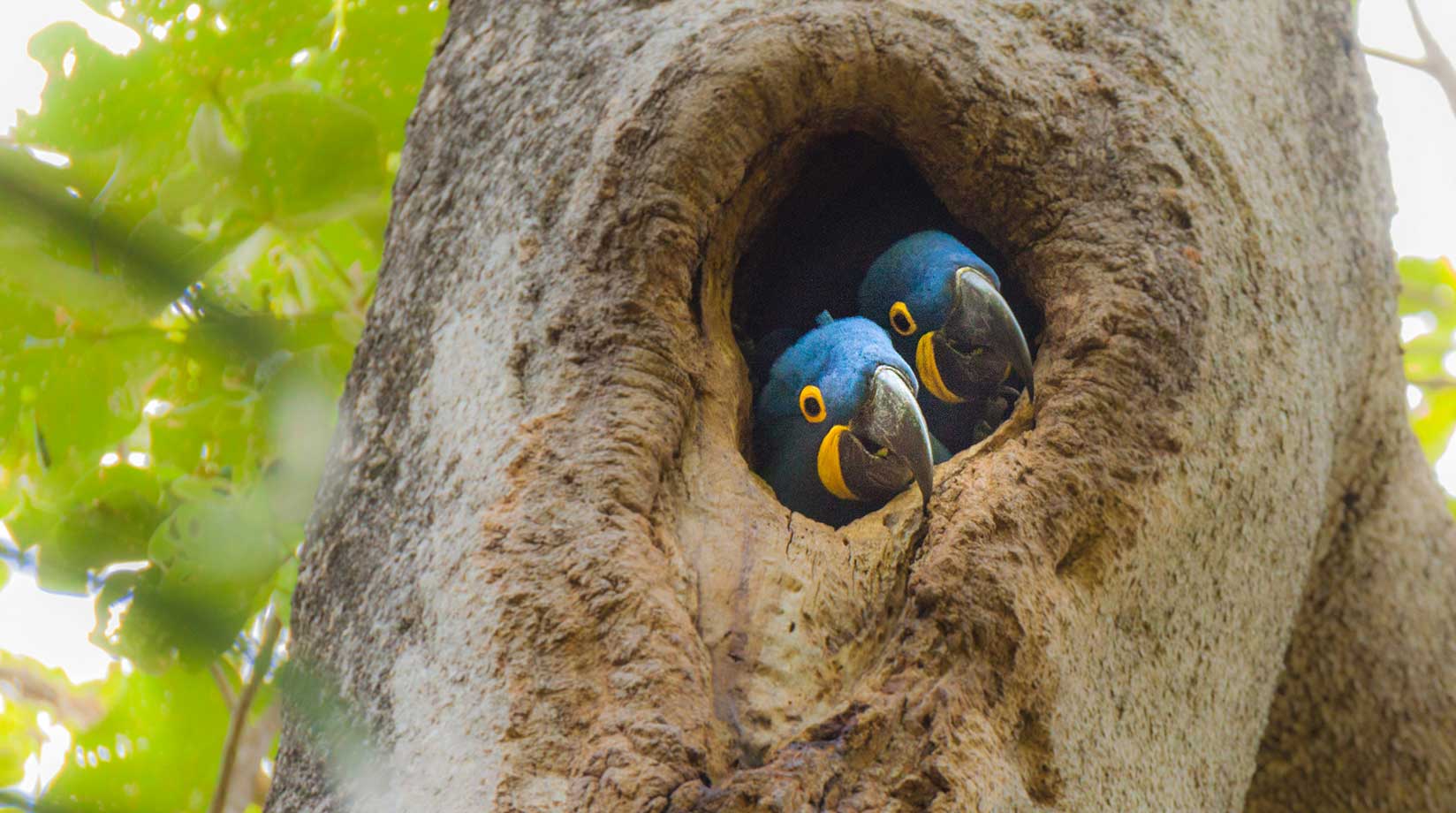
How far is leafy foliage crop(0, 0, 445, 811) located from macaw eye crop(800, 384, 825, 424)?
80 centimetres

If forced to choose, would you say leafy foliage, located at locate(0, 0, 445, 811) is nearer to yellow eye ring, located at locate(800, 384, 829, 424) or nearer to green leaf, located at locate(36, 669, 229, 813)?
green leaf, located at locate(36, 669, 229, 813)

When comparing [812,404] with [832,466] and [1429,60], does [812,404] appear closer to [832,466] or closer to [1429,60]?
[832,466]

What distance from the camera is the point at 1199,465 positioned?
5.85 feet

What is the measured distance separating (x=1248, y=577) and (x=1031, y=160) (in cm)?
70

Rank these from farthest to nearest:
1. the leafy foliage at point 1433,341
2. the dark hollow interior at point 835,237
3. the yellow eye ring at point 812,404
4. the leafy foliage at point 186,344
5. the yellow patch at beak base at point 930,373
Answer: the leafy foliage at point 1433,341, the yellow patch at beak base at point 930,373, the dark hollow interior at point 835,237, the yellow eye ring at point 812,404, the leafy foliage at point 186,344

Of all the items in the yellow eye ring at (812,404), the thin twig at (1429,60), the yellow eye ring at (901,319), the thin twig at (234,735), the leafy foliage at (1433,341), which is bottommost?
the leafy foliage at (1433,341)

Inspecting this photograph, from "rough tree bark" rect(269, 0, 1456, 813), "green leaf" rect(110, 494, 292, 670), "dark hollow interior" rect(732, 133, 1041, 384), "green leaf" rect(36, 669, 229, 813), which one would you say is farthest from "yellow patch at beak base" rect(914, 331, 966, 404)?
"green leaf" rect(36, 669, 229, 813)

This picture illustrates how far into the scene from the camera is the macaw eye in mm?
2256

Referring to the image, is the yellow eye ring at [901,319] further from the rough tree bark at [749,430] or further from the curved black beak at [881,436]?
the rough tree bark at [749,430]

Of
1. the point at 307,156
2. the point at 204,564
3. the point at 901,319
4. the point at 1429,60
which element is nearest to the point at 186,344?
the point at 307,156

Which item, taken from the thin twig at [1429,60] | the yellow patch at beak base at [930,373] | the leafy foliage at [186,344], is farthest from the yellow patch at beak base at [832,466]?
the thin twig at [1429,60]

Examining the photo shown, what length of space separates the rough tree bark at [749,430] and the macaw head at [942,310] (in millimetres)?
215

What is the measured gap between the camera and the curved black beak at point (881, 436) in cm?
204

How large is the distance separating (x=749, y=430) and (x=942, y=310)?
0.51 meters
